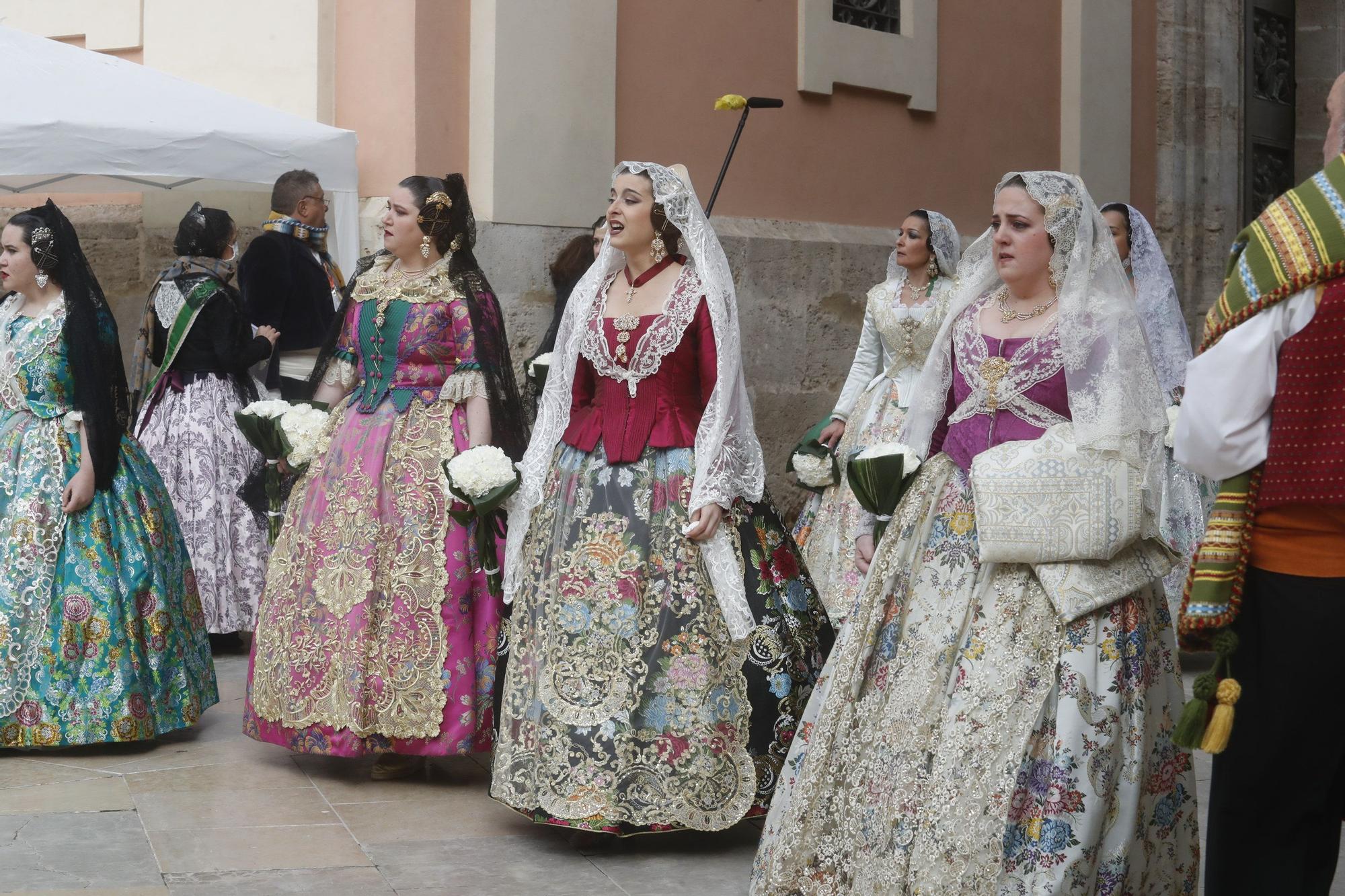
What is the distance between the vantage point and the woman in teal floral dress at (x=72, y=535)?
5.59m

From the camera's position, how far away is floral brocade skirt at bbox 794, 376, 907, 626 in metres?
7.16

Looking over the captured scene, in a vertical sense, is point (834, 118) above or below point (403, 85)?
above

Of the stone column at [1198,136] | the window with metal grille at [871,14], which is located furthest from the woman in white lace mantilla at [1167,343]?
the stone column at [1198,136]

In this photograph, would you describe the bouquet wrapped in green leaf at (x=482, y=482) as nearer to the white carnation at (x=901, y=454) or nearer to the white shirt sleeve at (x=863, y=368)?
the white carnation at (x=901, y=454)

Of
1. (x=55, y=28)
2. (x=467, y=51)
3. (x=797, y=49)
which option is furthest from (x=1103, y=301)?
(x=55, y=28)

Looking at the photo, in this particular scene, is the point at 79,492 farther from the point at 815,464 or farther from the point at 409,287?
the point at 815,464

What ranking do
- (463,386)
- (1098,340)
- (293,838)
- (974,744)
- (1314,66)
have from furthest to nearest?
(1314,66), (463,386), (293,838), (1098,340), (974,744)

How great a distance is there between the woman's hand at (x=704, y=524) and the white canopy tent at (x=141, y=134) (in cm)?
396

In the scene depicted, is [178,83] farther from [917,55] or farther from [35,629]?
[917,55]

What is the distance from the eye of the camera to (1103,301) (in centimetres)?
389

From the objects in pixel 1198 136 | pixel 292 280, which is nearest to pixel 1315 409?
pixel 292 280

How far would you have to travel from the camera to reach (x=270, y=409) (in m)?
5.69

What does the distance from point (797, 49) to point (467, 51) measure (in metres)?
2.26

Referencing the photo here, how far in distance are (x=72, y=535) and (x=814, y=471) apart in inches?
127
